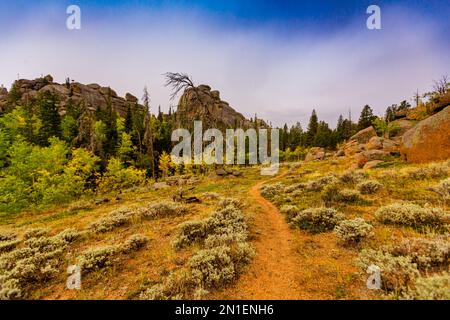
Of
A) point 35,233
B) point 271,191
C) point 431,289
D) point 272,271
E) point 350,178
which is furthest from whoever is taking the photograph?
point 271,191

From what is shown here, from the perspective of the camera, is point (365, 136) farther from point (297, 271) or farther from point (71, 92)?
point (71, 92)

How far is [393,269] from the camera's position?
14.3 feet

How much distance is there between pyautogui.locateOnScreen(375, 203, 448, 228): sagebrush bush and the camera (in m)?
6.39

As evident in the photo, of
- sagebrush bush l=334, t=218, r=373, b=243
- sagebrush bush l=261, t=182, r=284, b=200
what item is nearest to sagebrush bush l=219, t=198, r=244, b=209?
sagebrush bush l=261, t=182, r=284, b=200

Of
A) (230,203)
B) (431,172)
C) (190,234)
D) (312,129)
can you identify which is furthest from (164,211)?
(312,129)

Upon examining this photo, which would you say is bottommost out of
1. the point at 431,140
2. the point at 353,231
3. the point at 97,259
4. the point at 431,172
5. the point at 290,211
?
the point at 97,259

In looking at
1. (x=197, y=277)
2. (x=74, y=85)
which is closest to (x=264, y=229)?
(x=197, y=277)

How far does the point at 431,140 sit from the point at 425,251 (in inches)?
655

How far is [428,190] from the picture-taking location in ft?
31.4

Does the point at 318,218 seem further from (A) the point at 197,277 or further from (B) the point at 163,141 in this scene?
(B) the point at 163,141
